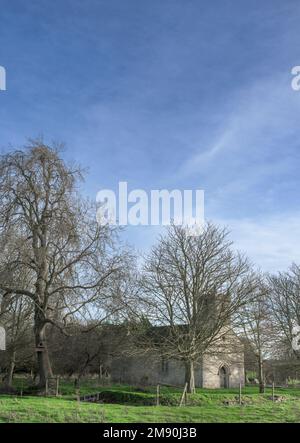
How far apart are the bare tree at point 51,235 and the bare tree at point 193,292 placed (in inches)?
308

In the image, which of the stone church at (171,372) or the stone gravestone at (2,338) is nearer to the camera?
the stone gravestone at (2,338)

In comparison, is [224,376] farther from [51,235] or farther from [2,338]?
[51,235]

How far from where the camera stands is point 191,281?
36125 mm

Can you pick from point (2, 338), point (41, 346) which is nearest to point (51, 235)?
point (41, 346)

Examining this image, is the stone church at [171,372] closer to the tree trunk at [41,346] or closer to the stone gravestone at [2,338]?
the stone gravestone at [2,338]

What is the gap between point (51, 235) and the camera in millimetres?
27938

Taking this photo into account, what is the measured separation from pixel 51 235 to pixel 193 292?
12122 mm

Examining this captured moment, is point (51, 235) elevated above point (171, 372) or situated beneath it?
elevated above

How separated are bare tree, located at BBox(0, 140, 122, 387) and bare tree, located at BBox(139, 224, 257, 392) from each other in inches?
308

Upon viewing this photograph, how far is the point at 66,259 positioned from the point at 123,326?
36.0 feet

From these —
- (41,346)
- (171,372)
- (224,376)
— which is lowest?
(224,376)

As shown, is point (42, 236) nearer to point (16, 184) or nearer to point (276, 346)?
point (16, 184)

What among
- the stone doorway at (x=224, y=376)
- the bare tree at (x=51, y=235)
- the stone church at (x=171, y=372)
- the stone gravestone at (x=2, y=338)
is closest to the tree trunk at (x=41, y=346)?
the bare tree at (x=51, y=235)

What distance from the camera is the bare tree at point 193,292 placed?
34562 mm
